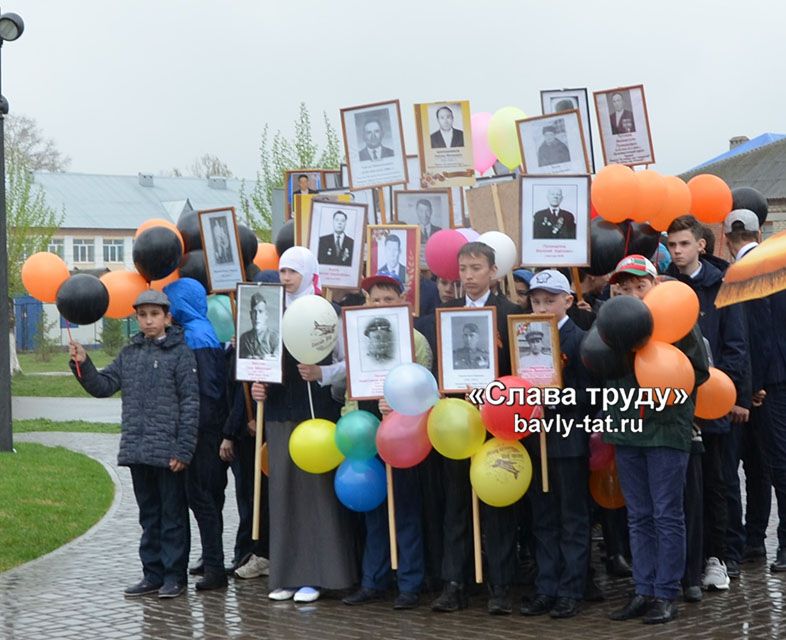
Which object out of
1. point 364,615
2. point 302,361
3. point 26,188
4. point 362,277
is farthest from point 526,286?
point 26,188

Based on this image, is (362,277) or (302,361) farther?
(362,277)

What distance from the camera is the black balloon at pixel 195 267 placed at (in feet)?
30.1

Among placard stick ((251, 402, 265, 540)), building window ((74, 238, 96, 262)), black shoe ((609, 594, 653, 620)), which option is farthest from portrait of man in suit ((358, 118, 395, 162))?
building window ((74, 238, 96, 262))

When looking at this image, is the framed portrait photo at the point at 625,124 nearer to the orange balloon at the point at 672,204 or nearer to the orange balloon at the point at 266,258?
the orange balloon at the point at 672,204

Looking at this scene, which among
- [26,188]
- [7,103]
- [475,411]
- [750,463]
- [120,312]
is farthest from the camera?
[26,188]

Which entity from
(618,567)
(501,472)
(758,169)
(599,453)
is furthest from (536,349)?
(758,169)

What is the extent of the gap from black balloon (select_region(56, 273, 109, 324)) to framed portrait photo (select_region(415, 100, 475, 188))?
2.73 meters

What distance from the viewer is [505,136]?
10.5 metres

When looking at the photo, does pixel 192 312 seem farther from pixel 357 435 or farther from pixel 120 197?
pixel 120 197

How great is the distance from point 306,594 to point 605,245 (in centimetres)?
298

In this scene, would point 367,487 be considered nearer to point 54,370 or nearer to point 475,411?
point 475,411

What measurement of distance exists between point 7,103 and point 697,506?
1206 centimetres

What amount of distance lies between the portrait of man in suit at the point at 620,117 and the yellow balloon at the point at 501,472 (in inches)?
133

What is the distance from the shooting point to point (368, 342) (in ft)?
25.6
